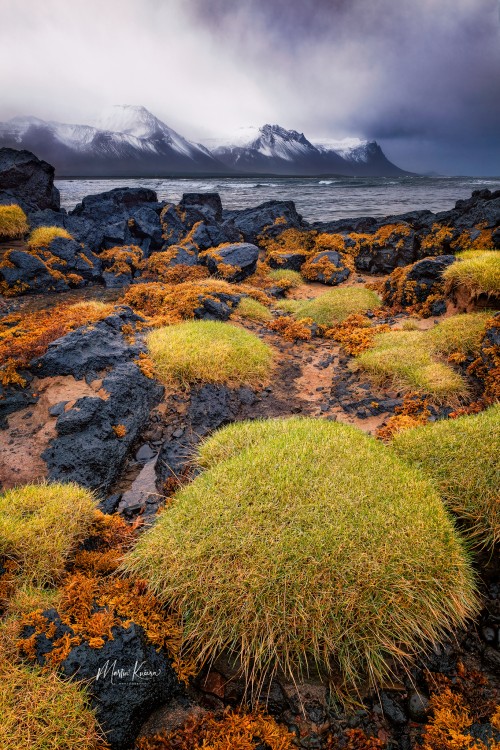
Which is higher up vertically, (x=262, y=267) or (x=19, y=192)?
(x=19, y=192)

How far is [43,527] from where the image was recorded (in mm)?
4469

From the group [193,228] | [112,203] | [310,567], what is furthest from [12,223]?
[310,567]

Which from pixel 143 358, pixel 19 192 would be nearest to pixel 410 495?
pixel 143 358

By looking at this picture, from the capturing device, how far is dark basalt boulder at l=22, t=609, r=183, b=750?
3111 millimetres

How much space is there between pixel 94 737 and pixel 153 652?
0.72 m

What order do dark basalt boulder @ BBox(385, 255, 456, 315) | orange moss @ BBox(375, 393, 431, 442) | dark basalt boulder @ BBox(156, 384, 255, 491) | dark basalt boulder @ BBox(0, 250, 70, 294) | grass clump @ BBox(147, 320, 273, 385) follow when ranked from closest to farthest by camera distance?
1. dark basalt boulder @ BBox(156, 384, 255, 491)
2. orange moss @ BBox(375, 393, 431, 442)
3. grass clump @ BBox(147, 320, 273, 385)
4. dark basalt boulder @ BBox(385, 255, 456, 315)
5. dark basalt boulder @ BBox(0, 250, 70, 294)

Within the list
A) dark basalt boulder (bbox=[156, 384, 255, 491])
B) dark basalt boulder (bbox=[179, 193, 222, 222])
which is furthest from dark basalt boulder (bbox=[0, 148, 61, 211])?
dark basalt boulder (bbox=[156, 384, 255, 491])

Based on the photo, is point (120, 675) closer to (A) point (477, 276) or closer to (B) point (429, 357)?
(B) point (429, 357)

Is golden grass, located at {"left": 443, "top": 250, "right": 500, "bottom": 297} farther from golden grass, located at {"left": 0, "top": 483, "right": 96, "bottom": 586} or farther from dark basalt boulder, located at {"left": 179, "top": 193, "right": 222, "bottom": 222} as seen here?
dark basalt boulder, located at {"left": 179, "top": 193, "right": 222, "bottom": 222}

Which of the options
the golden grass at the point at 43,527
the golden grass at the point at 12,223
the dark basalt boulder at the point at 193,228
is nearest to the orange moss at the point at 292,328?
the golden grass at the point at 43,527

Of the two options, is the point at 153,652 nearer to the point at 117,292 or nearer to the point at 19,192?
the point at 117,292

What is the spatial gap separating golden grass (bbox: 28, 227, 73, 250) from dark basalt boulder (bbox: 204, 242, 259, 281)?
289 inches

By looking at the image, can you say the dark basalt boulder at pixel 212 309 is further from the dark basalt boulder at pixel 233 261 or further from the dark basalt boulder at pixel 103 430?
the dark basalt boulder at pixel 233 261

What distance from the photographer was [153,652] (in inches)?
139
